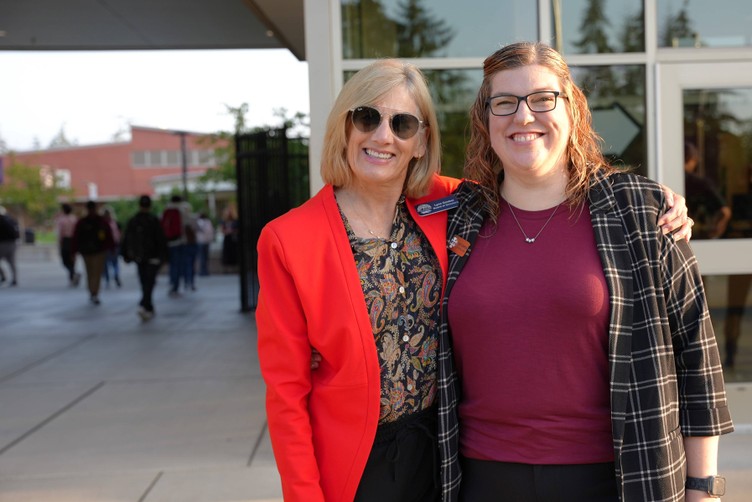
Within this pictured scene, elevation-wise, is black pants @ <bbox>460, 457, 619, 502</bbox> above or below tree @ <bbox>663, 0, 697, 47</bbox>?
below

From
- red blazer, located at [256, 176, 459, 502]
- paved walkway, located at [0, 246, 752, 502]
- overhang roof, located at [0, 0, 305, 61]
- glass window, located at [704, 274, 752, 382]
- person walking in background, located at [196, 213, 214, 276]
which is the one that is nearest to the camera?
red blazer, located at [256, 176, 459, 502]

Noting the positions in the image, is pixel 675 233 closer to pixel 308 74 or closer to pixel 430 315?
pixel 430 315

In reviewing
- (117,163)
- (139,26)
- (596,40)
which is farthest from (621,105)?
(117,163)

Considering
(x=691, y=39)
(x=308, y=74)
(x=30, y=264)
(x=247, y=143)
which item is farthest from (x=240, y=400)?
(x=30, y=264)

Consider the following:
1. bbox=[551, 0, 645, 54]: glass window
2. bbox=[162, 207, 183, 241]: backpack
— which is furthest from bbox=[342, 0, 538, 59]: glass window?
bbox=[162, 207, 183, 241]: backpack

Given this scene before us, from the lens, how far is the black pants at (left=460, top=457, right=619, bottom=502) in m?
1.95

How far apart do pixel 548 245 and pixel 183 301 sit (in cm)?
1258

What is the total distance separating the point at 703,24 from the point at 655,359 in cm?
369

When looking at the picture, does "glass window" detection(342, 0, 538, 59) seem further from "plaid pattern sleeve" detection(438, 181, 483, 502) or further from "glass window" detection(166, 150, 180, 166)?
"glass window" detection(166, 150, 180, 166)

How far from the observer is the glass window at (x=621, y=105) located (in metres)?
4.82

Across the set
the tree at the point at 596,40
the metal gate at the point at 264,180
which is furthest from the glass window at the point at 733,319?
the metal gate at the point at 264,180

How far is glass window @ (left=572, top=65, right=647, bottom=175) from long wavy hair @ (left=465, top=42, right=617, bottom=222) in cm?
277

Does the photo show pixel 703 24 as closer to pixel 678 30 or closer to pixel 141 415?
pixel 678 30

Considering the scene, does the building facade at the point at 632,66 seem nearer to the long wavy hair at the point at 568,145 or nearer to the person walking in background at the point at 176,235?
the long wavy hair at the point at 568,145
